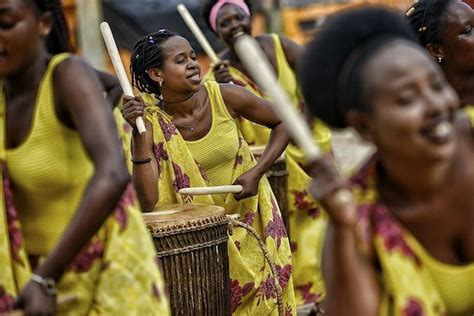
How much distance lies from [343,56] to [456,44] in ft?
7.30

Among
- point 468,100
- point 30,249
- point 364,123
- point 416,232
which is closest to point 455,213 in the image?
point 416,232

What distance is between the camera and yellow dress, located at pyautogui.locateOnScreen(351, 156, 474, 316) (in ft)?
11.2

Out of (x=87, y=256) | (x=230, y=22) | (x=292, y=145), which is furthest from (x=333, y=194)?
(x=230, y=22)

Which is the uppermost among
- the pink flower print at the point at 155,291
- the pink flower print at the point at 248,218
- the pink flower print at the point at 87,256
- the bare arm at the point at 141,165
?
the pink flower print at the point at 87,256

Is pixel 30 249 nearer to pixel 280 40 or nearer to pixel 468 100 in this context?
pixel 468 100

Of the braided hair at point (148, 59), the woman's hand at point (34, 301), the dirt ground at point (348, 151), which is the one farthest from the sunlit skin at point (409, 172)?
the dirt ground at point (348, 151)

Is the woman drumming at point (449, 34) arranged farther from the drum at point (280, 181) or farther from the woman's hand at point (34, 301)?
the woman's hand at point (34, 301)

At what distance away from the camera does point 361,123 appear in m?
3.54

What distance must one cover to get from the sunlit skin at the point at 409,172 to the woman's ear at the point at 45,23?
0.90m

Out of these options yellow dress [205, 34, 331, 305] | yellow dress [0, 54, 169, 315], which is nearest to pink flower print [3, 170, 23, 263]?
yellow dress [0, 54, 169, 315]

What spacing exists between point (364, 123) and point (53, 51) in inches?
38.9

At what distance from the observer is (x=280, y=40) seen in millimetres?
8547

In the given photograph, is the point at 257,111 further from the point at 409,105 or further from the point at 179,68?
the point at 409,105

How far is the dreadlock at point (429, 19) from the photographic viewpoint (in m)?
5.74
